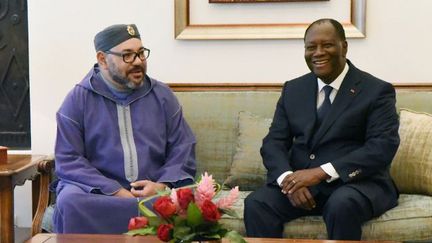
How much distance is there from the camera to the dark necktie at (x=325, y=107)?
3.06m

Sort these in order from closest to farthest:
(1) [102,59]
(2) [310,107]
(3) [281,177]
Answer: (3) [281,177] < (2) [310,107] < (1) [102,59]

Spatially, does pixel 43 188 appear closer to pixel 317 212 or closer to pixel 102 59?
pixel 102 59

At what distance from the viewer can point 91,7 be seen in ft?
12.6

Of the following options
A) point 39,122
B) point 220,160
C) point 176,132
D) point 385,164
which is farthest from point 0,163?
point 385,164

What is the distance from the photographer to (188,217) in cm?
178

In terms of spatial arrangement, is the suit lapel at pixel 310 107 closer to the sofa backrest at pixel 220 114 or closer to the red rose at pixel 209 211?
the sofa backrest at pixel 220 114

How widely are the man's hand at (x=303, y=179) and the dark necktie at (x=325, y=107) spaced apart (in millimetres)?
269

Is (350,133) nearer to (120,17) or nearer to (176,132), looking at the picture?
(176,132)

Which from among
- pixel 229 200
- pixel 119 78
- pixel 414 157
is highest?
pixel 119 78

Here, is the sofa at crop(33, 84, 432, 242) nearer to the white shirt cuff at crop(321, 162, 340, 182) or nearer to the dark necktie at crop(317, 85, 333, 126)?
the white shirt cuff at crop(321, 162, 340, 182)

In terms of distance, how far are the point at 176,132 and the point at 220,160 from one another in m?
0.36

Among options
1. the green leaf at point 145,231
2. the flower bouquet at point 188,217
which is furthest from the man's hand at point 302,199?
the green leaf at point 145,231

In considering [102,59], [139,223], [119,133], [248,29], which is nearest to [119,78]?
[102,59]

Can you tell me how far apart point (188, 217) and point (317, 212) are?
1315mm
